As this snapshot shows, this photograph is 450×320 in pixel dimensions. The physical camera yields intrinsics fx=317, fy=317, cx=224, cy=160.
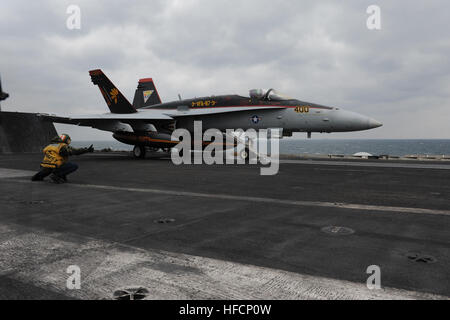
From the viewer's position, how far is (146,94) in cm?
2875

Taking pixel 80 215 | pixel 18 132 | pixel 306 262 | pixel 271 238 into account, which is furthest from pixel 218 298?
pixel 18 132

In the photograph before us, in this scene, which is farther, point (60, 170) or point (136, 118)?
point (136, 118)

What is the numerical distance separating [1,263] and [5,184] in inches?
280

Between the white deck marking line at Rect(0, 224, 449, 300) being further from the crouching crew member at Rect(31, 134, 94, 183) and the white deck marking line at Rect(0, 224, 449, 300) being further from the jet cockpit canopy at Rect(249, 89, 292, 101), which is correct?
the jet cockpit canopy at Rect(249, 89, 292, 101)

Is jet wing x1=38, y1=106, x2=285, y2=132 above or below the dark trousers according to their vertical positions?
above

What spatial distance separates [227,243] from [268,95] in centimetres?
1306

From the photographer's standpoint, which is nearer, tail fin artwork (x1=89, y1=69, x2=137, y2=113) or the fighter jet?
the fighter jet

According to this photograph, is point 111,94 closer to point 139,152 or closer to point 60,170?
point 139,152

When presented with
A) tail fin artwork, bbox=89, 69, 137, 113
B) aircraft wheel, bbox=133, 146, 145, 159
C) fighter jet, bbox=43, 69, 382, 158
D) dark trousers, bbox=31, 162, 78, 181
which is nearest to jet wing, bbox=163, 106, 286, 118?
fighter jet, bbox=43, 69, 382, 158

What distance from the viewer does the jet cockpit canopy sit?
1593 centimetres

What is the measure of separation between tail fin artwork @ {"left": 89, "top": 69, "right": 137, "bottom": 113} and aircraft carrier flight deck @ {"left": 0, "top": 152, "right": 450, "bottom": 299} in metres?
12.8

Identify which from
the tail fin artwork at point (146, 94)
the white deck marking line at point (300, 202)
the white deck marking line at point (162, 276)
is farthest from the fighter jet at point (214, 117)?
the white deck marking line at point (162, 276)

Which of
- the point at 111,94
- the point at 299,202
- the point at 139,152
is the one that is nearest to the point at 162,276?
the point at 299,202

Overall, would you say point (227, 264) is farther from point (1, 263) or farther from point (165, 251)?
point (1, 263)
